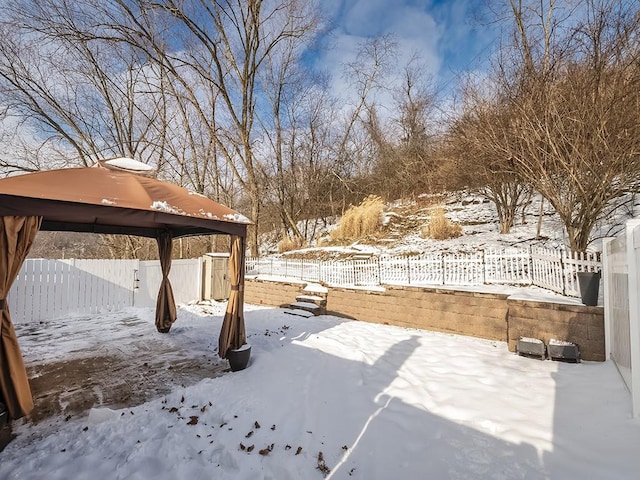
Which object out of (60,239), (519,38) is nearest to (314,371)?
(519,38)

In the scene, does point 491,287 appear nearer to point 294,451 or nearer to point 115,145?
point 294,451

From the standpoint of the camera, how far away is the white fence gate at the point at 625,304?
2.43m

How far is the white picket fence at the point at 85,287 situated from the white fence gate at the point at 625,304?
9.75 metres

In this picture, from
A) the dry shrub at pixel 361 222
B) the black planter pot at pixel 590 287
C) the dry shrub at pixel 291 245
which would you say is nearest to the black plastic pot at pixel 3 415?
the black planter pot at pixel 590 287

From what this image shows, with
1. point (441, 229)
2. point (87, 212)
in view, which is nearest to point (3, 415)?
point (87, 212)

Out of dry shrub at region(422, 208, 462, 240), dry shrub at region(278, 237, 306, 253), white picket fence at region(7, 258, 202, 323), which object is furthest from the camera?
dry shrub at region(278, 237, 306, 253)

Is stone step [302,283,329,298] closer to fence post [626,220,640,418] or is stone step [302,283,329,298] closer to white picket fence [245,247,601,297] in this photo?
white picket fence [245,247,601,297]

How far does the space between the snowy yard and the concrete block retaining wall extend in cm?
44

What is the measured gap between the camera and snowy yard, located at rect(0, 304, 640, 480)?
2.28 metres

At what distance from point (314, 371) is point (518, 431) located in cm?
239

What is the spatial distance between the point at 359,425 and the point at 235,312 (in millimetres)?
2417

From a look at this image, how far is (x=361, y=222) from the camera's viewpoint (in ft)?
41.3

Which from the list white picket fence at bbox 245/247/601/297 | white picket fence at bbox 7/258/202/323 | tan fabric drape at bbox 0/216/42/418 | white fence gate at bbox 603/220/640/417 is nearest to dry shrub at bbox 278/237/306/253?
white picket fence at bbox 7/258/202/323

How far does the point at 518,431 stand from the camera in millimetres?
2650
